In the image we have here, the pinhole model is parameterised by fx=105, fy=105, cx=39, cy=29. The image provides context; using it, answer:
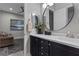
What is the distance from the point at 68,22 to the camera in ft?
7.19

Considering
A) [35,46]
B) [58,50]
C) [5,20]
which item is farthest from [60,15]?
[5,20]

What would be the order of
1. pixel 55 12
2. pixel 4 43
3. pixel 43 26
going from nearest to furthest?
pixel 55 12, pixel 43 26, pixel 4 43

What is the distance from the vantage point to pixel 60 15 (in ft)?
8.19

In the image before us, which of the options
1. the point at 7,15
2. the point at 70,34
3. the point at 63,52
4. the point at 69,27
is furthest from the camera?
the point at 7,15

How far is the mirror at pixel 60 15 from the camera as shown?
7.12ft

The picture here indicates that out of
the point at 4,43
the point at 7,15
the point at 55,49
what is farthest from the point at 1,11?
the point at 55,49

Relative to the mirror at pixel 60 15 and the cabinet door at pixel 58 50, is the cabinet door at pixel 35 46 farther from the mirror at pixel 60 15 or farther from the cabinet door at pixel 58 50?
the cabinet door at pixel 58 50

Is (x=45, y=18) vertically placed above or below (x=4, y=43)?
above

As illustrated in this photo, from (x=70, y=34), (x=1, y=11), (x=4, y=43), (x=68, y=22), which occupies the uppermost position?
(x=1, y=11)

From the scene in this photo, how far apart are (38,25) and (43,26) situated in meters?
0.19

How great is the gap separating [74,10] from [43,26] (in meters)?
1.41

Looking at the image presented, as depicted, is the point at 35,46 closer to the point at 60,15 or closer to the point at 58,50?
the point at 60,15

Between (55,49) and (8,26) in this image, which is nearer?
(55,49)

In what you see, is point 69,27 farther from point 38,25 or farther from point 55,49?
point 38,25
